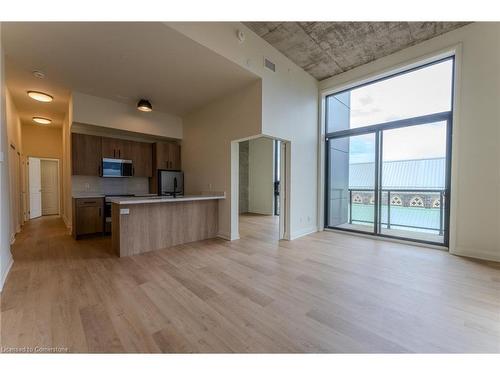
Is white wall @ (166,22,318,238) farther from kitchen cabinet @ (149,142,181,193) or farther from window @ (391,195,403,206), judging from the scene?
kitchen cabinet @ (149,142,181,193)

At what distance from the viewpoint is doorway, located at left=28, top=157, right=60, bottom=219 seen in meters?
6.77

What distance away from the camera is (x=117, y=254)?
3346 mm

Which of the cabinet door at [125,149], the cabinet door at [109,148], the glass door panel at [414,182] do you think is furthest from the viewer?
the cabinet door at [125,149]

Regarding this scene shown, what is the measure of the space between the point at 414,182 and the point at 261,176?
516 cm

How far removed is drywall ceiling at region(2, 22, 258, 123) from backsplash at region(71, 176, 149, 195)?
1797mm

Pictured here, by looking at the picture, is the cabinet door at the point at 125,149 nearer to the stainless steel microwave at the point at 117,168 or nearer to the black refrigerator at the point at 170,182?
the stainless steel microwave at the point at 117,168

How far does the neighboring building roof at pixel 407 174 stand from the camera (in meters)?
3.78

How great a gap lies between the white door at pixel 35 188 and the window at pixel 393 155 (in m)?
9.09

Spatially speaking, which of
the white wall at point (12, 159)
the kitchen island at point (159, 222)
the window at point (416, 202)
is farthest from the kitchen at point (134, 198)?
the window at point (416, 202)

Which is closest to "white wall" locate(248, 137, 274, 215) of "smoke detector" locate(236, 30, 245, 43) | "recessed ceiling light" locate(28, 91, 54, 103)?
"smoke detector" locate(236, 30, 245, 43)

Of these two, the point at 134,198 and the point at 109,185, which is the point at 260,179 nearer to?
the point at 109,185

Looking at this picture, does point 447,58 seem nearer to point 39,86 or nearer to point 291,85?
point 291,85

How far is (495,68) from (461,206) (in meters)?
2.09
